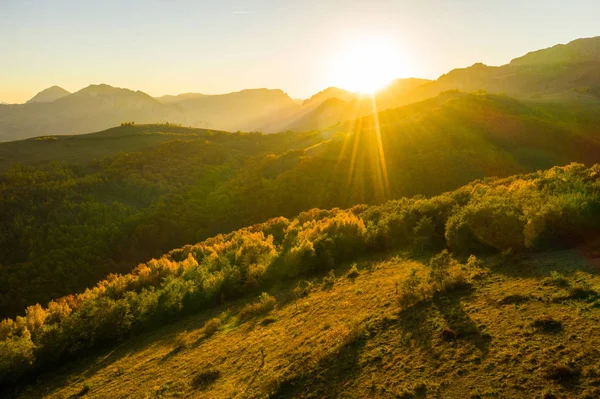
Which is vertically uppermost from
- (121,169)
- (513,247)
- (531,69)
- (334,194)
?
(531,69)

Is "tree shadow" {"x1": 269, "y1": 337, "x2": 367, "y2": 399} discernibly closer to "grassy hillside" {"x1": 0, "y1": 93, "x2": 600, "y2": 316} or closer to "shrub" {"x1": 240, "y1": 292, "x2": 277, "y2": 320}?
"shrub" {"x1": 240, "y1": 292, "x2": 277, "y2": 320}

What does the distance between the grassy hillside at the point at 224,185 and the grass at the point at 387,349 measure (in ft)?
68.5

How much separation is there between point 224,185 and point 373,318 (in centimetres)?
4206

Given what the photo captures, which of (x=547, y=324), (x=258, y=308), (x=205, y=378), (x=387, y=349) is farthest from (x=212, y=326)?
(x=547, y=324)

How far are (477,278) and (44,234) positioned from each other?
3740 centimetres

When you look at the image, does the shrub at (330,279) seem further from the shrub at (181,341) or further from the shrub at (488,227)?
the shrub at (181,341)

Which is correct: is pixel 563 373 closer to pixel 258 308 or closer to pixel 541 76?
pixel 258 308

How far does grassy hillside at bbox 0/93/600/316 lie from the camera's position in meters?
30.8

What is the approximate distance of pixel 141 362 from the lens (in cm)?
995

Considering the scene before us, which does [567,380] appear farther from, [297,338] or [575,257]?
[297,338]

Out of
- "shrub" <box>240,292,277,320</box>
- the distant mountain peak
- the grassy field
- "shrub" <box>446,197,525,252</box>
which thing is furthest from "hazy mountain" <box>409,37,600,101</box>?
the grassy field

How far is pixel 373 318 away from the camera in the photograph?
828 centimetres

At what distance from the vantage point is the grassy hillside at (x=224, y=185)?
30828mm

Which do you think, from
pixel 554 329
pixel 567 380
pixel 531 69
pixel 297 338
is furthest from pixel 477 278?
pixel 531 69
